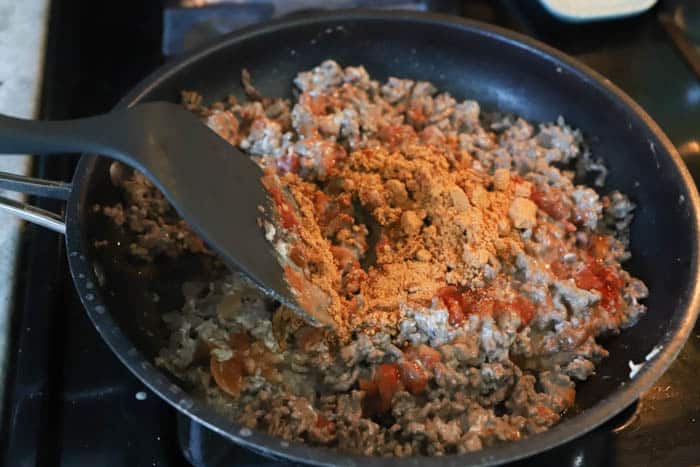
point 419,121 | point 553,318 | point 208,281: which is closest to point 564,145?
point 419,121

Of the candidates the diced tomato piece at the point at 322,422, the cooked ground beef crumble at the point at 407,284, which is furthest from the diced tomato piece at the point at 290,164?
the diced tomato piece at the point at 322,422

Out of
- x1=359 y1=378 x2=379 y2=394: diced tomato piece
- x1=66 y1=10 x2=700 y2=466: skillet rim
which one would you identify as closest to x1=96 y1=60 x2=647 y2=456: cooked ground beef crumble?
x1=359 y1=378 x2=379 y2=394: diced tomato piece

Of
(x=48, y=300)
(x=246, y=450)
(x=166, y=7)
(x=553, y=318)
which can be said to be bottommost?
(x=246, y=450)

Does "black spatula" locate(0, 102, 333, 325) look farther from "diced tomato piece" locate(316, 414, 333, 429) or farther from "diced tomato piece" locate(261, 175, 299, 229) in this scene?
"diced tomato piece" locate(316, 414, 333, 429)

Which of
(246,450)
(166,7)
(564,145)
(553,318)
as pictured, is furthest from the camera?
(166,7)

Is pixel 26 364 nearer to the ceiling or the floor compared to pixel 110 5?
nearer to the floor

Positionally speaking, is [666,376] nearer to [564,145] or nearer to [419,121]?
[564,145]

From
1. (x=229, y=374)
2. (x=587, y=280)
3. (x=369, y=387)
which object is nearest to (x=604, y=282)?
(x=587, y=280)
